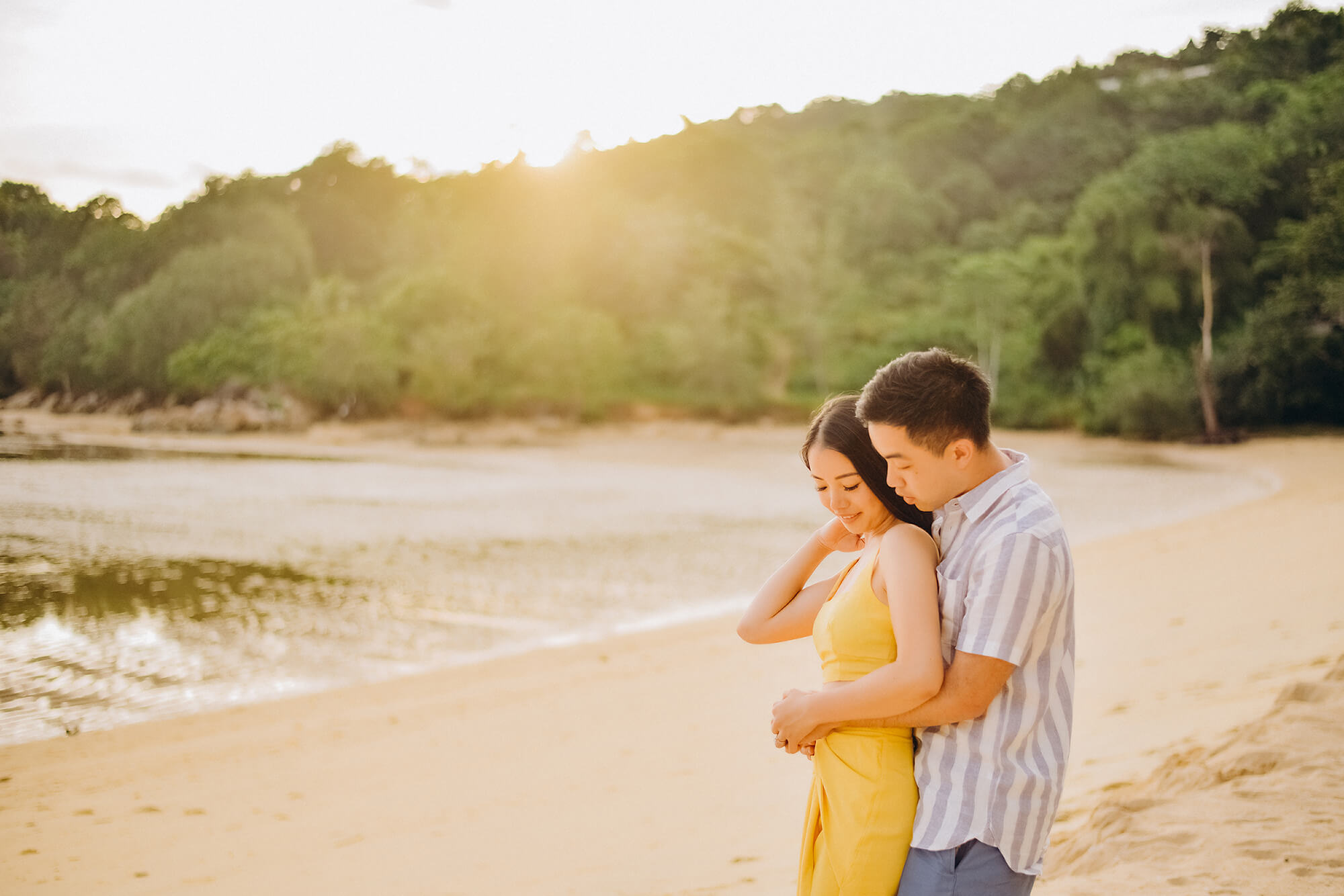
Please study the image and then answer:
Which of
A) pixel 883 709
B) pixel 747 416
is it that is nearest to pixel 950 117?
pixel 747 416

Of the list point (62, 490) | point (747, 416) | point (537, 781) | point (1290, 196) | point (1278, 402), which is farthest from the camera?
point (747, 416)

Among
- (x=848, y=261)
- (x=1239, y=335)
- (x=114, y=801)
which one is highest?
(x=848, y=261)

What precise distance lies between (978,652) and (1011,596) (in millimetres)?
94

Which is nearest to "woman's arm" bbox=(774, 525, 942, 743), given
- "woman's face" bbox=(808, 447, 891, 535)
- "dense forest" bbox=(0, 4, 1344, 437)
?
"woman's face" bbox=(808, 447, 891, 535)

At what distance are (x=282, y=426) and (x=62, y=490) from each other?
659 centimetres

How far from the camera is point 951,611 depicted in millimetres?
1488

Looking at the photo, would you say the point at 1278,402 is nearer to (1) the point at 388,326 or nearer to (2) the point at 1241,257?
(2) the point at 1241,257

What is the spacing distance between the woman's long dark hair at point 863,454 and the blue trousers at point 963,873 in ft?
1.65

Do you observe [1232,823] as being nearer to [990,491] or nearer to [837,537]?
[837,537]

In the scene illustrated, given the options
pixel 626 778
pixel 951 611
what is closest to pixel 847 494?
pixel 951 611

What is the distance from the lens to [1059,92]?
196 feet

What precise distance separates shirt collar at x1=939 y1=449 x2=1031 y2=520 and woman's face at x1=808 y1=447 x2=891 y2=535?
0.64ft

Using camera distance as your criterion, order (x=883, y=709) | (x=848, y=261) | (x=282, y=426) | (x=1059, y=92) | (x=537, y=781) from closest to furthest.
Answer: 1. (x=883, y=709)
2. (x=537, y=781)
3. (x=282, y=426)
4. (x=848, y=261)
5. (x=1059, y=92)

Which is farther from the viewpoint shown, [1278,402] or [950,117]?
[950,117]
